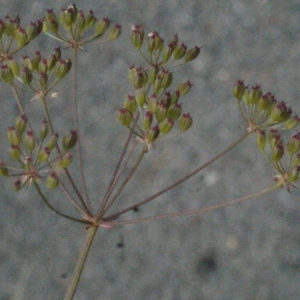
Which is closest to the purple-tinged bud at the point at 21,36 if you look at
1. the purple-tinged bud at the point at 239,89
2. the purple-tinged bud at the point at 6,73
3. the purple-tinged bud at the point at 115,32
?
the purple-tinged bud at the point at 6,73

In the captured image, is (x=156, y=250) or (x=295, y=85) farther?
(x=295, y=85)

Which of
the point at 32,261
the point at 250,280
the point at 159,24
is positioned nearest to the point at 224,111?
the point at 159,24

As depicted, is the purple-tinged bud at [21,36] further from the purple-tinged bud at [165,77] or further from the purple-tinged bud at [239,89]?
the purple-tinged bud at [239,89]

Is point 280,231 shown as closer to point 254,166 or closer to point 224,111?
point 254,166

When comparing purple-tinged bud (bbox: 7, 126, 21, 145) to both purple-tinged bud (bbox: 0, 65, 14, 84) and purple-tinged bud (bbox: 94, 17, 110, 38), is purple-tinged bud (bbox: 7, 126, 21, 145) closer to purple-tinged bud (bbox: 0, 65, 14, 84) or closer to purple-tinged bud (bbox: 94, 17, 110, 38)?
purple-tinged bud (bbox: 0, 65, 14, 84)

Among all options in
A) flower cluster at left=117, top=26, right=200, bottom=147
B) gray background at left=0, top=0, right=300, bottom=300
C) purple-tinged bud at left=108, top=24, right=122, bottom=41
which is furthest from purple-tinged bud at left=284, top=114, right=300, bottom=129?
gray background at left=0, top=0, right=300, bottom=300

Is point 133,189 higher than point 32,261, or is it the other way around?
point 133,189
